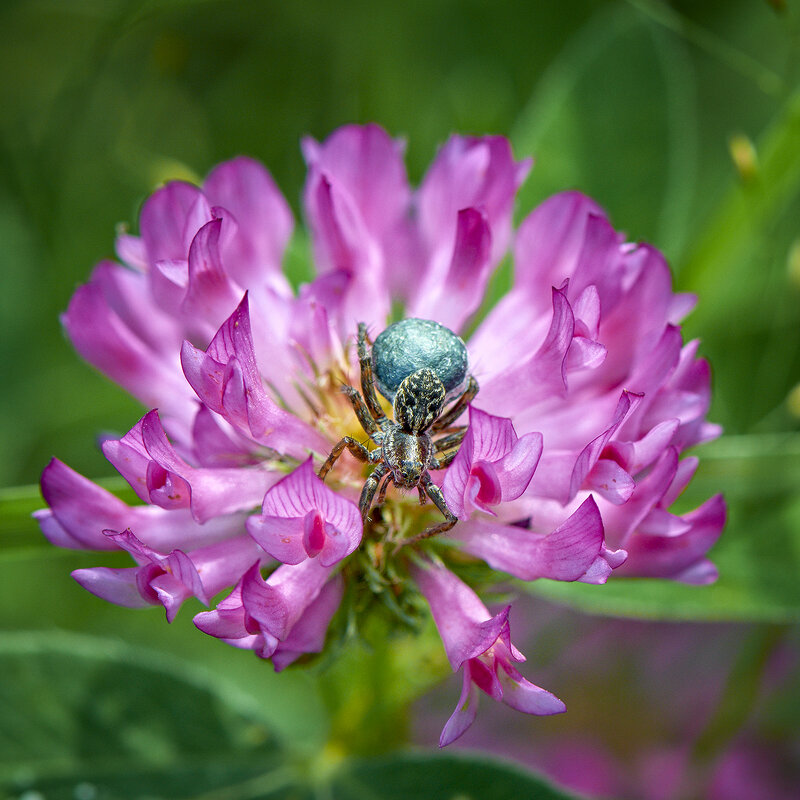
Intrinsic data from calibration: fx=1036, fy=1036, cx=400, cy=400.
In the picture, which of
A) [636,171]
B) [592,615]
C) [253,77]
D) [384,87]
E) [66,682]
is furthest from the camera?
[253,77]

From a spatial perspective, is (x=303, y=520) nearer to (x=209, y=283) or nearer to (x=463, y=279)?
(x=209, y=283)

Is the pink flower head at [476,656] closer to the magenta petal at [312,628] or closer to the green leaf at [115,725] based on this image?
the magenta petal at [312,628]

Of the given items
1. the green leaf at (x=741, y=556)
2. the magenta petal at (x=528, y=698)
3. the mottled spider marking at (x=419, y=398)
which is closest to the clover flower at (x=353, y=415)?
the magenta petal at (x=528, y=698)

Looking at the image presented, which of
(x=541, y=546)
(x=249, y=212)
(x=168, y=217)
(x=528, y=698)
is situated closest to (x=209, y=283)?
(x=168, y=217)

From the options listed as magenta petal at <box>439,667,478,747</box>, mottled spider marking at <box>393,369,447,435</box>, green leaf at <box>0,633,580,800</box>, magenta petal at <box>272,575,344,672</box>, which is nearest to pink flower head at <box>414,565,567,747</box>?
magenta petal at <box>439,667,478,747</box>

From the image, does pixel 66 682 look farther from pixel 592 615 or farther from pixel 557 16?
pixel 557 16

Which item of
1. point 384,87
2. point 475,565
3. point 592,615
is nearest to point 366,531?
point 475,565

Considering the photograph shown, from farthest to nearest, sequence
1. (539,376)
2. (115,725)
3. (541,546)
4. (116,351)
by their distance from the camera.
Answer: (115,725)
(116,351)
(539,376)
(541,546)
